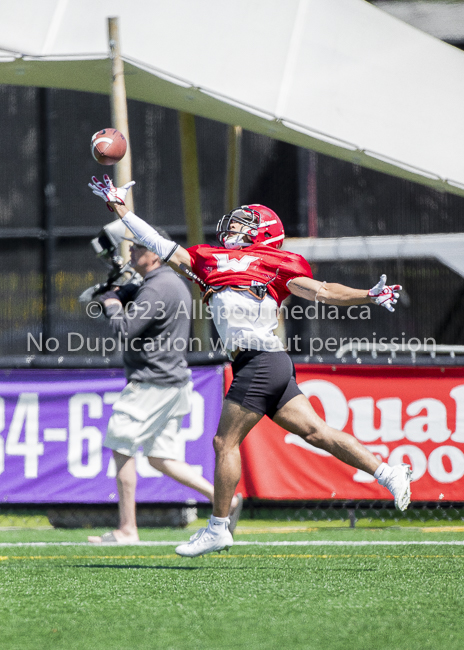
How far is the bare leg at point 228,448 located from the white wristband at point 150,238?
0.84 meters

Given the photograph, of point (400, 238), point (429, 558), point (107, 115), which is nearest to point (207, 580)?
point (429, 558)

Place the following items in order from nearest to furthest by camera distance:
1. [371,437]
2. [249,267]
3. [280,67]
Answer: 1. [249,267]
2. [371,437]
3. [280,67]

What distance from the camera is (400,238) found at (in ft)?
39.1

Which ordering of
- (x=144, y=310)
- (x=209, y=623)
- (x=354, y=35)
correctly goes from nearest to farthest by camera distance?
(x=209, y=623)
(x=144, y=310)
(x=354, y=35)

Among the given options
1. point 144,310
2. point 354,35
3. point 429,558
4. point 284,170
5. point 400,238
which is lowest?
point 429,558

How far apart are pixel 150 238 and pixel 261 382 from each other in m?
0.97

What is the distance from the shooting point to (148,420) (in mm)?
6016

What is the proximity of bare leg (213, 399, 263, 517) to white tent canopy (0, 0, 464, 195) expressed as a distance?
165 inches

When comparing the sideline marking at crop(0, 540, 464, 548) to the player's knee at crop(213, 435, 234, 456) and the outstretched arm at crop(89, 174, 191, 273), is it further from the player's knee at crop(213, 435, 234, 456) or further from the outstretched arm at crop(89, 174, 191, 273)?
the outstretched arm at crop(89, 174, 191, 273)

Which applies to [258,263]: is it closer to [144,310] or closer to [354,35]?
[144,310]

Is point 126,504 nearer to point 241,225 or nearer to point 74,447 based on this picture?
point 74,447

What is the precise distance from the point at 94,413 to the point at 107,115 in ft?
21.9

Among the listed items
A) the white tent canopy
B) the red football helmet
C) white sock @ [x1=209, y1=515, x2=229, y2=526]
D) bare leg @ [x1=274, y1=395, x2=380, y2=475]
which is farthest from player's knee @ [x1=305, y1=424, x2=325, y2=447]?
the white tent canopy

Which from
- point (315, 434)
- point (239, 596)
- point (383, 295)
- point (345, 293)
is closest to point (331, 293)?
point (345, 293)
